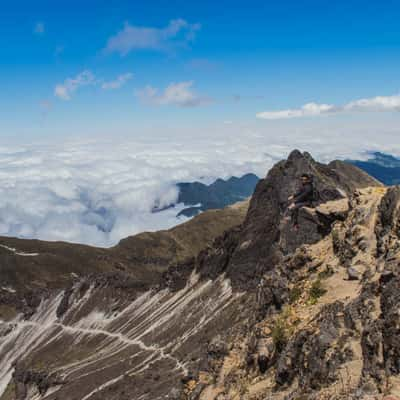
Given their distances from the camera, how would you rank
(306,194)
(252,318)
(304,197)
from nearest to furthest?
(252,318), (306,194), (304,197)

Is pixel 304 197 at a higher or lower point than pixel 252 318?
higher

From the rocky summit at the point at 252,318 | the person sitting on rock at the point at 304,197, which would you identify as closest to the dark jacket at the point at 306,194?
the person sitting on rock at the point at 304,197

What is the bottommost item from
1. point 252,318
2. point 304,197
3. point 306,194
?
point 252,318

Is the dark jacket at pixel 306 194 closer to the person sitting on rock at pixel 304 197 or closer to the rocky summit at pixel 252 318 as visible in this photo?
the person sitting on rock at pixel 304 197

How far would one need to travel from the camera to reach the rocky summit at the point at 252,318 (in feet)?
67.9

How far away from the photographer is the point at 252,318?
37.0 m

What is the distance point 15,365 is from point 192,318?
65.0 metres

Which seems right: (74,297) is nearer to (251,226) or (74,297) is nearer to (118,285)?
(118,285)


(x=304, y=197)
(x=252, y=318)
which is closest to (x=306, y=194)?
(x=304, y=197)

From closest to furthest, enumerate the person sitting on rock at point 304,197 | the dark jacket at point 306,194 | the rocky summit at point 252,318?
1. the rocky summit at point 252,318
2. the person sitting on rock at point 304,197
3. the dark jacket at point 306,194

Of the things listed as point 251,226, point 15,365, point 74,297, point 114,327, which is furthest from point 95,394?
point 74,297

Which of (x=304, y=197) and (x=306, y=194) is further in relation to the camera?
(x=304, y=197)

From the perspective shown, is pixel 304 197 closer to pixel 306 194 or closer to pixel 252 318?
pixel 306 194

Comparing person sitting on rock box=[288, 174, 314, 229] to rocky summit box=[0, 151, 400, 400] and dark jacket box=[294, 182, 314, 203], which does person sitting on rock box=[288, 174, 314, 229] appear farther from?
rocky summit box=[0, 151, 400, 400]
